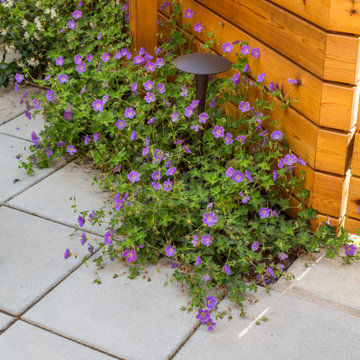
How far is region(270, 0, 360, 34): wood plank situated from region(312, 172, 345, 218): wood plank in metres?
0.62

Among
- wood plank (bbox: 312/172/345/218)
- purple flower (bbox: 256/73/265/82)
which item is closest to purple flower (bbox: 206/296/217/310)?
wood plank (bbox: 312/172/345/218)

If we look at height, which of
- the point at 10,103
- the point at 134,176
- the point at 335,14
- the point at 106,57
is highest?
the point at 335,14

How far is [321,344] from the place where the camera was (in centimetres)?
225

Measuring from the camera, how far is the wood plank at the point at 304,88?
2.46 m

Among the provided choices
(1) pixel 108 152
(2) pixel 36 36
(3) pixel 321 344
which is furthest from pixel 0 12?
(3) pixel 321 344

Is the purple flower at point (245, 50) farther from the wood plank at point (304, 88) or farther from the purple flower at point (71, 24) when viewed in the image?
the purple flower at point (71, 24)

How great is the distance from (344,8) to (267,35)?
0.51m

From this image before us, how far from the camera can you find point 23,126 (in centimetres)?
381

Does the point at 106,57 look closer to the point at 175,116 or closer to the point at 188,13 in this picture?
the point at 188,13

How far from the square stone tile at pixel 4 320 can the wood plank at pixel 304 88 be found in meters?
1.44

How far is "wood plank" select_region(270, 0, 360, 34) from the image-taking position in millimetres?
2266


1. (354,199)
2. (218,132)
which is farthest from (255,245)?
(218,132)

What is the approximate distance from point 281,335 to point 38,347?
882mm

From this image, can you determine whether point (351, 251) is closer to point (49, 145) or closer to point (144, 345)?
point (144, 345)
